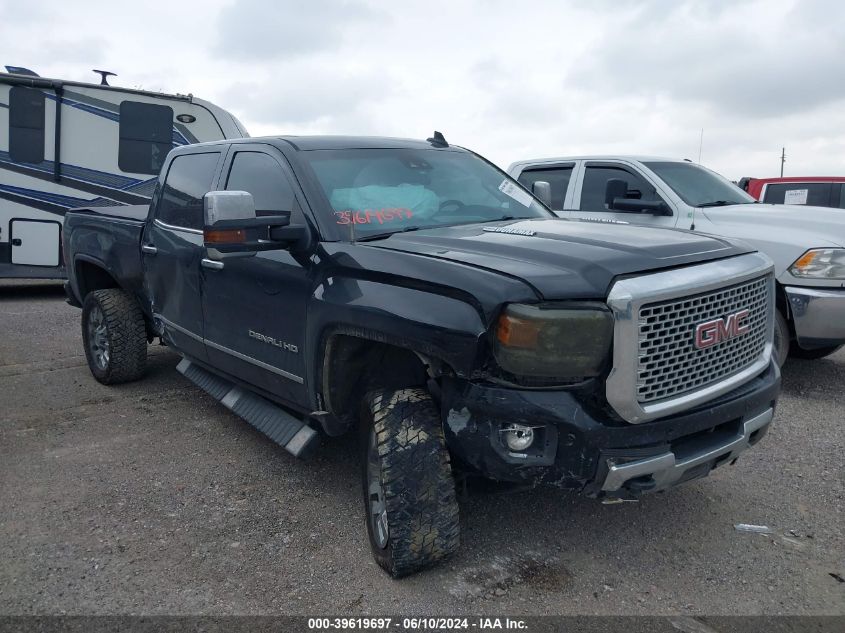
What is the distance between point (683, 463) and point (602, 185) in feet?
15.7

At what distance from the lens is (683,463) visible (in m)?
2.69

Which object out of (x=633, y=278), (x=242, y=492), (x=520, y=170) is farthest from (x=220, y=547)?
(x=520, y=170)

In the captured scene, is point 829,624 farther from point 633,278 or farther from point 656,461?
point 633,278

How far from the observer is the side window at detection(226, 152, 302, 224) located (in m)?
3.67

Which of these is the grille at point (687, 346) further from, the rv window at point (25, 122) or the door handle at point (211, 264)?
the rv window at point (25, 122)

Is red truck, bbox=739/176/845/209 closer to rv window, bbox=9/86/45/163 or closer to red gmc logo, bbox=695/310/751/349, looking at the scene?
red gmc logo, bbox=695/310/751/349

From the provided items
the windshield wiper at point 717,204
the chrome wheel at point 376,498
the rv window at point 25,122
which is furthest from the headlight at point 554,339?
the rv window at point 25,122

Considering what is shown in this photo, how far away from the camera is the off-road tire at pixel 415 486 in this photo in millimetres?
2787

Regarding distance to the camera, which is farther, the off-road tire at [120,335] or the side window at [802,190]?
the side window at [802,190]

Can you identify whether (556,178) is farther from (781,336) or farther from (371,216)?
(371,216)

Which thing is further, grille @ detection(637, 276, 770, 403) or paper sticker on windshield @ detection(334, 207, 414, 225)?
paper sticker on windshield @ detection(334, 207, 414, 225)

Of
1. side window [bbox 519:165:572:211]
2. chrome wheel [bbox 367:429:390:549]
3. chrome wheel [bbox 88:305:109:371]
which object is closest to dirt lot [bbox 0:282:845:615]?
chrome wheel [bbox 367:429:390:549]

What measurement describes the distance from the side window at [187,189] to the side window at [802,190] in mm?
8818

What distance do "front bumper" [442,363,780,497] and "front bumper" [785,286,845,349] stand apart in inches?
113
